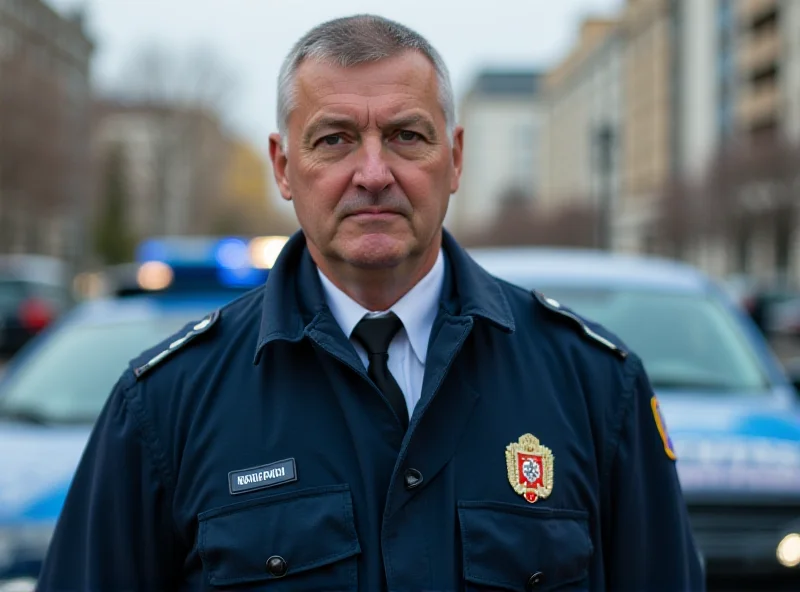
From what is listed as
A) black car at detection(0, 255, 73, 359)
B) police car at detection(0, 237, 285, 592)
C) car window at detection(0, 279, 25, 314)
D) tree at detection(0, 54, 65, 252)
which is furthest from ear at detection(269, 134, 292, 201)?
tree at detection(0, 54, 65, 252)

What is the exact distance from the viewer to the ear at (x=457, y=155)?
8.00 feet

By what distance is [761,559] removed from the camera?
13.9 feet

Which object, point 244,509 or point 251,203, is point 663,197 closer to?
point 251,203

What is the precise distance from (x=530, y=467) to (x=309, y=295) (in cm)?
55

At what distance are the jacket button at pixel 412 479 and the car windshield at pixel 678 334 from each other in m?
3.13

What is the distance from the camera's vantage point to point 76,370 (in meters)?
5.54

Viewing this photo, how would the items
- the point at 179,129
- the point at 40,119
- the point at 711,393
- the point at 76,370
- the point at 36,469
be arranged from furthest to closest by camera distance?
the point at 179,129, the point at 40,119, the point at 76,370, the point at 711,393, the point at 36,469

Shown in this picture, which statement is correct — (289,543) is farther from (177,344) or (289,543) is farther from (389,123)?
(389,123)

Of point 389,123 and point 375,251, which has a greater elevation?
point 389,123

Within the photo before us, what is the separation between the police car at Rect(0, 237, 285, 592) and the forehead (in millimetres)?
2029

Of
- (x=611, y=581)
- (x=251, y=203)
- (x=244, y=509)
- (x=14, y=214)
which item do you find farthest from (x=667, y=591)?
(x=251, y=203)

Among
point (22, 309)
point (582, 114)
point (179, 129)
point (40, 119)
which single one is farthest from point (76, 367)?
point (582, 114)

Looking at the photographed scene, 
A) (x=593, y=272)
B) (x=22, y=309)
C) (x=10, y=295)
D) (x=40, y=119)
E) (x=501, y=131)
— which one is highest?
(x=501, y=131)

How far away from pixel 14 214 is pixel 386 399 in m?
47.2
